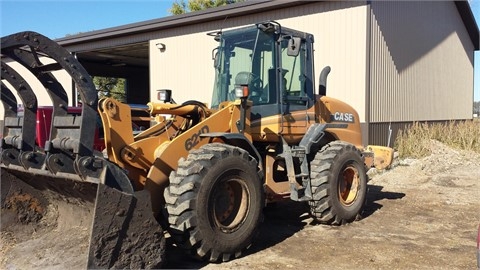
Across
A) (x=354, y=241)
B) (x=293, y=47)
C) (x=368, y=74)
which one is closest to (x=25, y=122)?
(x=293, y=47)

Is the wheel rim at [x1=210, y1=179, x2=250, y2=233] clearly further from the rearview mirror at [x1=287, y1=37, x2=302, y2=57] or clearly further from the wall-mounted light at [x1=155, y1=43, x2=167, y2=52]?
the wall-mounted light at [x1=155, y1=43, x2=167, y2=52]

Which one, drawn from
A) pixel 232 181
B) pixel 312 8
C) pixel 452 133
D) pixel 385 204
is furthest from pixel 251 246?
pixel 452 133

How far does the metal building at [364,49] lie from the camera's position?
13453 mm

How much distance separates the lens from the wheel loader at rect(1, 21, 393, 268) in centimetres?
428

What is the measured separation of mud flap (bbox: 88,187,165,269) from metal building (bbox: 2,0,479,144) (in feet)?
32.6

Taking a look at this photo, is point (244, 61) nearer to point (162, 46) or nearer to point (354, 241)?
point (354, 241)

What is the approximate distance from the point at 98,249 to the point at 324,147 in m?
3.90

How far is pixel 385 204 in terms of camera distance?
28.8ft

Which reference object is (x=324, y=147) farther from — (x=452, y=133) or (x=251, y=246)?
(x=452, y=133)

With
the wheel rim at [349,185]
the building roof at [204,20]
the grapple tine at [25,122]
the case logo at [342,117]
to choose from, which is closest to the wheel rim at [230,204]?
the grapple tine at [25,122]

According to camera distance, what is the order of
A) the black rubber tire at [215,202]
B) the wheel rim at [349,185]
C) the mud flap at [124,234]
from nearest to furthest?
the mud flap at [124,234] < the black rubber tire at [215,202] < the wheel rim at [349,185]

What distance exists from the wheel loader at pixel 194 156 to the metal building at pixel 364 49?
19.7ft

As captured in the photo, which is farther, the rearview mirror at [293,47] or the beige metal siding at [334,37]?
the beige metal siding at [334,37]

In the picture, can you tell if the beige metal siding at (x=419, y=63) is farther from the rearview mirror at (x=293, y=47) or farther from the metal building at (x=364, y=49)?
the rearview mirror at (x=293, y=47)
